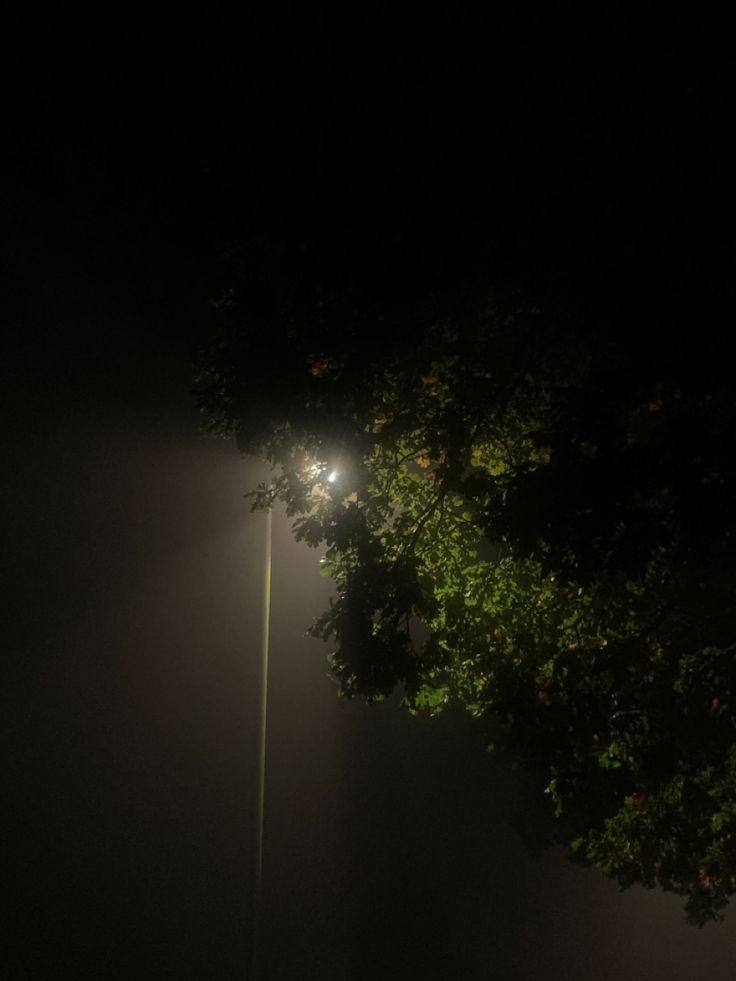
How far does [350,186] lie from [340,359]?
127cm

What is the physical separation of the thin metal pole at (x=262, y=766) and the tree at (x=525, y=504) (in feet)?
13.2

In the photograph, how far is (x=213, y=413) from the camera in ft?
19.4

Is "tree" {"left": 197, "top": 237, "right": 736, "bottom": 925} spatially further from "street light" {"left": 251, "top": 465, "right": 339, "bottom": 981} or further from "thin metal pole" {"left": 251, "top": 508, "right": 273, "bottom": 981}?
"thin metal pole" {"left": 251, "top": 508, "right": 273, "bottom": 981}

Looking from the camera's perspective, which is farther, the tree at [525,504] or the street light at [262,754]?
the street light at [262,754]

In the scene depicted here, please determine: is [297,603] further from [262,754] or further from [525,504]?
[525,504]

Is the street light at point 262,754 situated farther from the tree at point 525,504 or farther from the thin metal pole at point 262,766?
the tree at point 525,504

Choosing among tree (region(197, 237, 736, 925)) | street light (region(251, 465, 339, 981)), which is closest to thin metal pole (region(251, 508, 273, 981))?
street light (region(251, 465, 339, 981))

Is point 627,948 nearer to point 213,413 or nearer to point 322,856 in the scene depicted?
point 322,856

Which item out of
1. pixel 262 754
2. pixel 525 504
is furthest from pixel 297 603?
pixel 525 504

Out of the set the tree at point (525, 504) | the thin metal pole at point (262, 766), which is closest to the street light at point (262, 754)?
the thin metal pole at point (262, 766)

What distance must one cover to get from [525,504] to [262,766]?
7.38m

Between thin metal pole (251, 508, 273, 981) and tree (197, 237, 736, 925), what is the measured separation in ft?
13.2

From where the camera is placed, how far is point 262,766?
997 cm

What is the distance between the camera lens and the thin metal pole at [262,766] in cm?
941
